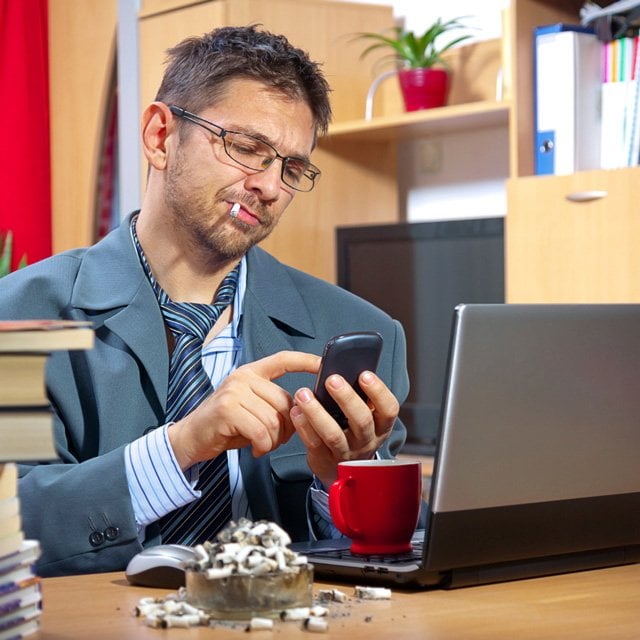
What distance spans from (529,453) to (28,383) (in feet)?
1.61

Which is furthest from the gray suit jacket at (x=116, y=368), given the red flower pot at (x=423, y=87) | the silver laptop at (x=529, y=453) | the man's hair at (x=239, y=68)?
the red flower pot at (x=423, y=87)

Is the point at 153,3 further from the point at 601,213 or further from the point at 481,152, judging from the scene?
the point at 601,213

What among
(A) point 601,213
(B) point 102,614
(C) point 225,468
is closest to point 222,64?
(C) point 225,468

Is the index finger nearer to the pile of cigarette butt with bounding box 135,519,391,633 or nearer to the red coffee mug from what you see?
the red coffee mug

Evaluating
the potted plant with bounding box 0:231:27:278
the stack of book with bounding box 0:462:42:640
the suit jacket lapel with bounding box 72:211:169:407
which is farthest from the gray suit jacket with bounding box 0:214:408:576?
the potted plant with bounding box 0:231:27:278

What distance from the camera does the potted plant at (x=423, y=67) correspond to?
3252 mm

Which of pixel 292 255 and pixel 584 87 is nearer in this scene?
pixel 584 87

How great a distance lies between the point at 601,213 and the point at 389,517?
164cm

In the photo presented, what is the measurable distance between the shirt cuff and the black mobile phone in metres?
0.19

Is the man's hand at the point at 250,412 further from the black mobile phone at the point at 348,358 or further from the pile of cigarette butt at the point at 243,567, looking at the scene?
the pile of cigarette butt at the point at 243,567

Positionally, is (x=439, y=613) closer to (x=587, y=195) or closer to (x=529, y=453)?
(x=529, y=453)

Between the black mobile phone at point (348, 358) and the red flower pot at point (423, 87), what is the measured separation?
2105 mm

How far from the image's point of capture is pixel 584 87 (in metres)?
2.74

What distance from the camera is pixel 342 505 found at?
1189 mm
